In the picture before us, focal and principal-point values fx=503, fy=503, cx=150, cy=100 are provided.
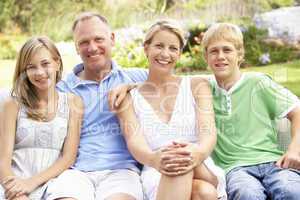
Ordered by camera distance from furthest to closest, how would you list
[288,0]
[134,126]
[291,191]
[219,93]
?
[288,0], [219,93], [134,126], [291,191]

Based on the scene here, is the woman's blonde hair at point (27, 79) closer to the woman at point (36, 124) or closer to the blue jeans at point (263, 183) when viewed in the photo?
the woman at point (36, 124)

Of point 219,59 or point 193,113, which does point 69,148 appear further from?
point 219,59

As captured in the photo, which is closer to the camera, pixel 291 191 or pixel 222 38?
pixel 291 191

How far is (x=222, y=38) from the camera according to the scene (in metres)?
2.53

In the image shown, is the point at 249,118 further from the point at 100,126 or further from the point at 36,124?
the point at 36,124

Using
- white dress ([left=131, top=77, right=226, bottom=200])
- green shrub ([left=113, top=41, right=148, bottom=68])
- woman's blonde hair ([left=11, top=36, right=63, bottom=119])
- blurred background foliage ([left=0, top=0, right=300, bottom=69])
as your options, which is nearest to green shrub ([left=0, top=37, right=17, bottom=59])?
blurred background foliage ([left=0, top=0, right=300, bottom=69])

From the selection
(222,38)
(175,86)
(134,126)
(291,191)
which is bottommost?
(291,191)

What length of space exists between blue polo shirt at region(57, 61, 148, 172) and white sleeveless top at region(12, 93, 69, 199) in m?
0.15

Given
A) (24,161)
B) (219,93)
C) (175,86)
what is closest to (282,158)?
(219,93)

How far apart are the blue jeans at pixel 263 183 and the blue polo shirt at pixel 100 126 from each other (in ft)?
1.68

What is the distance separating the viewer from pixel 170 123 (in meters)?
2.40

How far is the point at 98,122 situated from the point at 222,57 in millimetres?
710

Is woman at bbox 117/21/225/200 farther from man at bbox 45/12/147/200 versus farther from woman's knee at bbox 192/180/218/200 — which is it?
man at bbox 45/12/147/200

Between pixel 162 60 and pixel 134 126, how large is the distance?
1.13 feet
